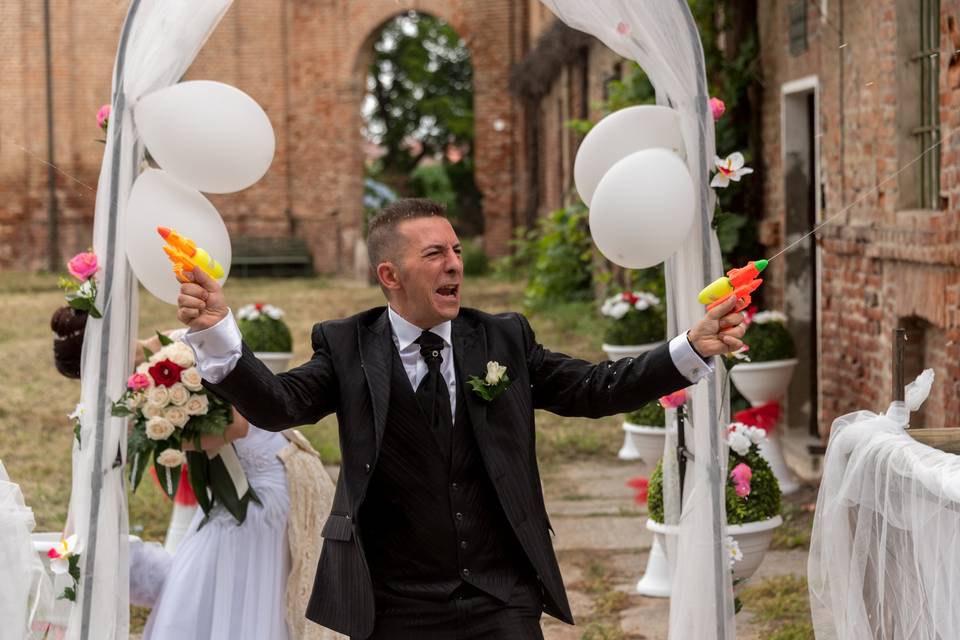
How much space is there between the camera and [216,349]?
10.2ft

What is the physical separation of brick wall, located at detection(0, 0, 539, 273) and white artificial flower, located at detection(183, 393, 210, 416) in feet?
70.1

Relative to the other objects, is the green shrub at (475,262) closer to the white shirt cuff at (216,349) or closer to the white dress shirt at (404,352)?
the white dress shirt at (404,352)

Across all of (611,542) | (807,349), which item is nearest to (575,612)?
(611,542)

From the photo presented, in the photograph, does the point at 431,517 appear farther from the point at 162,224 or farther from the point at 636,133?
the point at 636,133

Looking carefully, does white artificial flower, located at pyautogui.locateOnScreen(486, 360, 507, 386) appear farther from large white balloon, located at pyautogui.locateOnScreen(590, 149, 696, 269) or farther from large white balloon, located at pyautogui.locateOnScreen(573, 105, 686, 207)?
large white balloon, located at pyautogui.locateOnScreen(573, 105, 686, 207)

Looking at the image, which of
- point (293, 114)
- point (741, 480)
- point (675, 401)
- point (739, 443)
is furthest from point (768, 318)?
point (293, 114)

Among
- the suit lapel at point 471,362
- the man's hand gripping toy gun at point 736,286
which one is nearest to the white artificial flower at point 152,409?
the suit lapel at point 471,362

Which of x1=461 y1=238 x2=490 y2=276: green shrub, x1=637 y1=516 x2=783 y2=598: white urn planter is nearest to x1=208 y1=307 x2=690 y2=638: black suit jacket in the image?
x1=637 y1=516 x2=783 y2=598: white urn planter

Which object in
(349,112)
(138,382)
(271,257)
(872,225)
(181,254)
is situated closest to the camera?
(181,254)

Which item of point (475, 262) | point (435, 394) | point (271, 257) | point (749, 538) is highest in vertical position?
point (271, 257)

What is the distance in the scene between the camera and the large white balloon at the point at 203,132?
4289mm

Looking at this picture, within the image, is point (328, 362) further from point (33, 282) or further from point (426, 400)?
point (33, 282)

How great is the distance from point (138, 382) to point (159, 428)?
18 cm

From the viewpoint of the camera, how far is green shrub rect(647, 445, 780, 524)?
5367 millimetres
